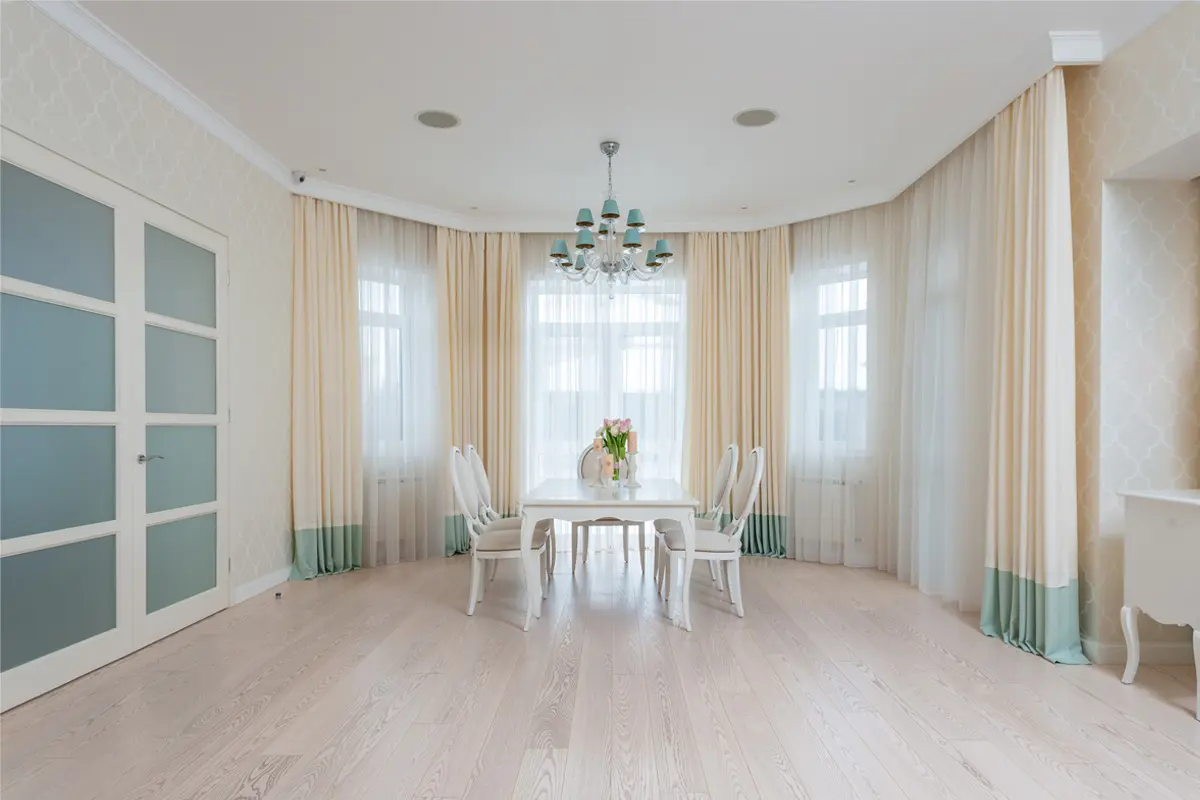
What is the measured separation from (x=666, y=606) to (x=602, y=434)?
45.3 inches

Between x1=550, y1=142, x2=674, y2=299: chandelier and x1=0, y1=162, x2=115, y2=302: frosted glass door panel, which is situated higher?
x1=550, y1=142, x2=674, y2=299: chandelier

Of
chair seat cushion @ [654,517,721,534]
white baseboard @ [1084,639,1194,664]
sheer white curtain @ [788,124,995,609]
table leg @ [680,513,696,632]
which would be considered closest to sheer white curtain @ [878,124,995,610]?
sheer white curtain @ [788,124,995,609]

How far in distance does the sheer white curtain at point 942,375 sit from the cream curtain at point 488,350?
118 inches

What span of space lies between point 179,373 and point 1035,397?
4.32 metres

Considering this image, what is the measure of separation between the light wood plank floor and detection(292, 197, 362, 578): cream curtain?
1.04 metres

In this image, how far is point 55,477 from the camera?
279 centimetres

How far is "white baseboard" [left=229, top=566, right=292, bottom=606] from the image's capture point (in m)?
4.06

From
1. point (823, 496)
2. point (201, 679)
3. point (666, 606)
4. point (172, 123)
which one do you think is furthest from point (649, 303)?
point (201, 679)

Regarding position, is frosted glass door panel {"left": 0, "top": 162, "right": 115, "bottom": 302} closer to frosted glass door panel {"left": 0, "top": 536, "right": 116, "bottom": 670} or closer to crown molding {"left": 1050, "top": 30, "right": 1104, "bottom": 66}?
frosted glass door panel {"left": 0, "top": 536, "right": 116, "bottom": 670}

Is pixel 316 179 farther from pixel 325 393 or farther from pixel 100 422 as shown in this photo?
pixel 100 422

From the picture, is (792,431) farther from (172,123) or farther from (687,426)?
(172,123)

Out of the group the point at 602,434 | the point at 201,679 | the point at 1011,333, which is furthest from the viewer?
the point at 602,434

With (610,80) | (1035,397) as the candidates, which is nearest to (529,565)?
(610,80)

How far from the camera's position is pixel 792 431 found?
18.4 ft
